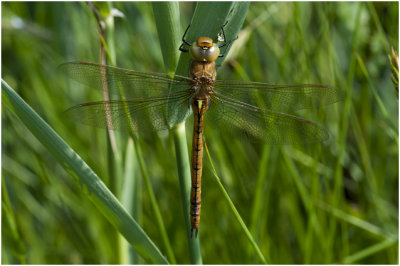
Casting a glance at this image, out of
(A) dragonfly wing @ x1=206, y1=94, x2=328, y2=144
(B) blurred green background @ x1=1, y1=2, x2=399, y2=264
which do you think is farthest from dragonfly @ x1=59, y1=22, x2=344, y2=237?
(B) blurred green background @ x1=1, y1=2, x2=399, y2=264

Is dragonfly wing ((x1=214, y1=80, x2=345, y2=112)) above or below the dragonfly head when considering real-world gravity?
below

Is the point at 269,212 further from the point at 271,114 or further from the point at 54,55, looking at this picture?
the point at 54,55

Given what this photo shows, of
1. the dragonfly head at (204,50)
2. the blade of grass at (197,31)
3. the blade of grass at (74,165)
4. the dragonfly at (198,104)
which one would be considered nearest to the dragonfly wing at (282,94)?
the dragonfly at (198,104)

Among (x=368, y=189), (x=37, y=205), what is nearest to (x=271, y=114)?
(x=368, y=189)

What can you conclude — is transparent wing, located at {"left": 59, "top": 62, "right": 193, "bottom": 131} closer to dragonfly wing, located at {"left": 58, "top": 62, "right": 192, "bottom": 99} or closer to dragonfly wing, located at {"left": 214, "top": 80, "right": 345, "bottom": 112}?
dragonfly wing, located at {"left": 58, "top": 62, "right": 192, "bottom": 99}

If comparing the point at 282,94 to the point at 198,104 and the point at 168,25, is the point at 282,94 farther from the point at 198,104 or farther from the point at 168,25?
the point at 168,25

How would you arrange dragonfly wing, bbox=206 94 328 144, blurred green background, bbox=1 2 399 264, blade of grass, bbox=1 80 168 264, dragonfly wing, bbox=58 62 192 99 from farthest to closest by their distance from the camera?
blurred green background, bbox=1 2 399 264, dragonfly wing, bbox=206 94 328 144, dragonfly wing, bbox=58 62 192 99, blade of grass, bbox=1 80 168 264
